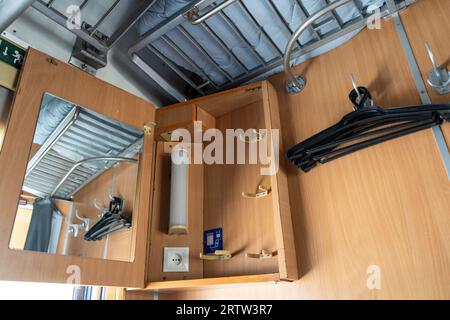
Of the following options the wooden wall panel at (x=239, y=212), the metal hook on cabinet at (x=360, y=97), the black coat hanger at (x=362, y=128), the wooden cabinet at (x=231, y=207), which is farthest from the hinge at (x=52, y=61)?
the metal hook on cabinet at (x=360, y=97)

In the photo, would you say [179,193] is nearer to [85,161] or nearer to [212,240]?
[212,240]

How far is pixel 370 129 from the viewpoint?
34.5 inches

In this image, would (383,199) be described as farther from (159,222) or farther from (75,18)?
(75,18)

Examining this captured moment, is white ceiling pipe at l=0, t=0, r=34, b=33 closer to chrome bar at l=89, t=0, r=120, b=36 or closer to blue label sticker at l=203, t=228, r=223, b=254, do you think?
chrome bar at l=89, t=0, r=120, b=36

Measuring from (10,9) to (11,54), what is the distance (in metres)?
0.11

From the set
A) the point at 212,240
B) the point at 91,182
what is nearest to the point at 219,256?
the point at 212,240

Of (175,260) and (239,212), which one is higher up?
(239,212)

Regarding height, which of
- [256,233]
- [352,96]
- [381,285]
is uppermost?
[352,96]

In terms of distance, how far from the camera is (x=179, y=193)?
1.10m

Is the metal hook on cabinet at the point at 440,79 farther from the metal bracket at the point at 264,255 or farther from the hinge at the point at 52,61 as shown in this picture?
the hinge at the point at 52,61

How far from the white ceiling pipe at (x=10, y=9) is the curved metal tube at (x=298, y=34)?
0.70 metres

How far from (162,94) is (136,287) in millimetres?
805

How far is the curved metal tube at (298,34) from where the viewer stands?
33.3 inches

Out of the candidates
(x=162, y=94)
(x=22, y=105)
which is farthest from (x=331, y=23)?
(x=22, y=105)
